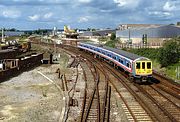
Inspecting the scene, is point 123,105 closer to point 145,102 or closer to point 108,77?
point 145,102

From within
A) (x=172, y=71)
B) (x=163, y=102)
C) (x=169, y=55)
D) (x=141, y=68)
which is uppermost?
(x=169, y=55)

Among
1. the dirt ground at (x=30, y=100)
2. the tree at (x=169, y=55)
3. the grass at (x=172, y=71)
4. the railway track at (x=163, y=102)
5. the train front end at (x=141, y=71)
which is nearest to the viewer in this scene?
the dirt ground at (x=30, y=100)

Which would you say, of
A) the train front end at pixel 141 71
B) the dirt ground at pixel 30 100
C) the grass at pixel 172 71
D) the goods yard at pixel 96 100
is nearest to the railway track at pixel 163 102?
the goods yard at pixel 96 100

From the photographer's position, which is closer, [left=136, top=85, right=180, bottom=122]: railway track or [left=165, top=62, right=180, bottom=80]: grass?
[left=136, top=85, right=180, bottom=122]: railway track

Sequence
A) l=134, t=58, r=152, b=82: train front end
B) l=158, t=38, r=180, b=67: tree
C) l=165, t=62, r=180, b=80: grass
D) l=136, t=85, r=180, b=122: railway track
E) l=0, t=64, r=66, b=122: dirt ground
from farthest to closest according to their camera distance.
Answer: l=158, t=38, r=180, b=67: tree, l=165, t=62, r=180, b=80: grass, l=134, t=58, r=152, b=82: train front end, l=136, t=85, r=180, b=122: railway track, l=0, t=64, r=66, b=122: dirt ground

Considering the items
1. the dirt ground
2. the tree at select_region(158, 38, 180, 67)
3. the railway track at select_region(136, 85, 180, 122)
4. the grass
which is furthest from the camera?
the tree at select_region(158, 38, 180, 67)

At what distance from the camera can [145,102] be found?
24.8 m

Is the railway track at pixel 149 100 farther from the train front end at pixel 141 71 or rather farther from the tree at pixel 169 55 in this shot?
the tree at pixel 169 55

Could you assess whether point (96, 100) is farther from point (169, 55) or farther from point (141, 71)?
point (169, 55)

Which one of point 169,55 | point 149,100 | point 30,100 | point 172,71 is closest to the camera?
point 149,100

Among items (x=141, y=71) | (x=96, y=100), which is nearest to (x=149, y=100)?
(x=96, y=100)

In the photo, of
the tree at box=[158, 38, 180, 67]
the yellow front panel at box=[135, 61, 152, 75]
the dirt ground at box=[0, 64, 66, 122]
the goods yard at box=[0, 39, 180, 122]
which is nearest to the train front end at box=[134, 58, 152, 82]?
the yellow front panel at box=[135, 61, 152, 75]

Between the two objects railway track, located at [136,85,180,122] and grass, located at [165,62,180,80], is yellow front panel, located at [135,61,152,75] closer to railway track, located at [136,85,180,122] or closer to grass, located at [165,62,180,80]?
railway track, located at [136,85,180,122]

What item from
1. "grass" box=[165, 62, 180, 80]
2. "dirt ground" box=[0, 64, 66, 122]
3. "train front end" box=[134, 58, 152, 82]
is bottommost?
"dirt ground" box=[0, 64, 66, 122]
